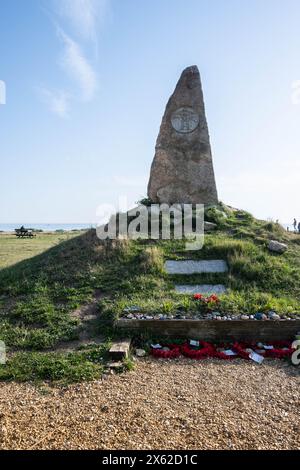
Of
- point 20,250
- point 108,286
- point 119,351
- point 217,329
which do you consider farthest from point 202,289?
point 20,250

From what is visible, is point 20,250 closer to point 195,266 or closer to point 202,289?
point 195,266

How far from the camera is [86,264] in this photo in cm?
1062

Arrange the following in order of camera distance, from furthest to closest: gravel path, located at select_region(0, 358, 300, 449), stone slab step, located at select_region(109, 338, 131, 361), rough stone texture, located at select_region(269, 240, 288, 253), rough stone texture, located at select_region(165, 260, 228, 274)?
1. rough stone texture, located at select_region(269, 240, 288, 253)
2. rough stone texture, located at select_region(165, 260, 228, 274)
3. stone slab step, located at select_region(109, 338, 131, 361)
4. gravel path, located at select_region(0, 358, 300, 449)

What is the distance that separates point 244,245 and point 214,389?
6598 millimetres

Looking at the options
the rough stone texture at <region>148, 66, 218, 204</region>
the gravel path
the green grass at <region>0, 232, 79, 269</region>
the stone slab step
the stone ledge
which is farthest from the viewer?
the green grass at <region>0, 232, 79, 269</region>

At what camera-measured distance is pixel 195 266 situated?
10281 mm

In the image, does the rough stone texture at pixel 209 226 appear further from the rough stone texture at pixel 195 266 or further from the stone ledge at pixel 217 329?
the stone ledge at pixel 217 329

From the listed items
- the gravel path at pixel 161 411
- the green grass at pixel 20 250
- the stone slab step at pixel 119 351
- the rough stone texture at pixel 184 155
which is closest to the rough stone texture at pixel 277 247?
the rough stone texture at pixel 184 155

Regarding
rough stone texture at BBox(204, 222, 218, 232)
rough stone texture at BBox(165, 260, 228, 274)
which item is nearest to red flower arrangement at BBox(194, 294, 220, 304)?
rough stone texture at BBox(165, 260, 228, 274)

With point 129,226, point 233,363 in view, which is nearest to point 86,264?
point 129,226

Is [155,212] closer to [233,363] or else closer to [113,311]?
[113,311]

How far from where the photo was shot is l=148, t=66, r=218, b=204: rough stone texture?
15.4 meters

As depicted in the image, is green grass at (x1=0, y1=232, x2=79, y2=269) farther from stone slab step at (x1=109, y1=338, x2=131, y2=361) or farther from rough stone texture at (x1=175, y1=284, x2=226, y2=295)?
stone slab step at (x1=109, y1=338, x2=131, y2=361)

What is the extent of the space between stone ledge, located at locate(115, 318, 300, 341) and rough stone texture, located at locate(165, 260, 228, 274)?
3.16m
